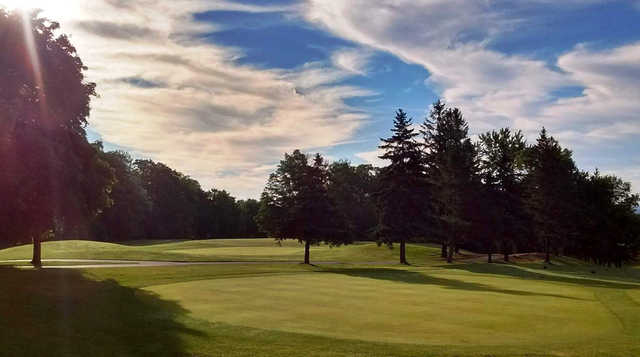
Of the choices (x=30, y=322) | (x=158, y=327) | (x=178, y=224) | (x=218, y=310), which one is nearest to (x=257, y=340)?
(x=158, y=327)

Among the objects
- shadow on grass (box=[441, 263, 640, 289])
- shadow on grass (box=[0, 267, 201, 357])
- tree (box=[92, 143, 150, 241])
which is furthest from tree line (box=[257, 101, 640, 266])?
tree (box=[92, 143, 150, 241])

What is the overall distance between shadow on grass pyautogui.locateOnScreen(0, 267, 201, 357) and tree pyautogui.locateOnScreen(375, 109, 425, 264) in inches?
1326

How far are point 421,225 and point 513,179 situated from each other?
2081cm

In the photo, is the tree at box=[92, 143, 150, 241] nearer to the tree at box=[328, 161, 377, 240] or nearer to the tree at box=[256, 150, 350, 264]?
the tree at box=[328, 161, 377, 240]

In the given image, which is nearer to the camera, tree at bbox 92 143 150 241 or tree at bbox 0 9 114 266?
tree at bbox 0 9 114 266

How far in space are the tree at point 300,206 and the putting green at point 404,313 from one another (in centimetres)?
2372

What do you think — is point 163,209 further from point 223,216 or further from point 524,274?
point 524,274

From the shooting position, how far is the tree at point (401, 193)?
53688mm

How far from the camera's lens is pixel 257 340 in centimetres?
1298

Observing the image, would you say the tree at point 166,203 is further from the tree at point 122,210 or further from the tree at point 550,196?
the tree at point 550,196

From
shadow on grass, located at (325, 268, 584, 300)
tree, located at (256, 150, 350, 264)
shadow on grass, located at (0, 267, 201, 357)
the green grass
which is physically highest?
tree, located at (256, 150, 350, 264)

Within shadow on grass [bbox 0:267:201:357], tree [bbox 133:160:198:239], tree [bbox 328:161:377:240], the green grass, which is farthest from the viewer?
tree [bbox 133:160:198:239]

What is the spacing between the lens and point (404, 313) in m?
17.2

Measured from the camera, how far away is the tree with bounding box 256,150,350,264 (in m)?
49.6
